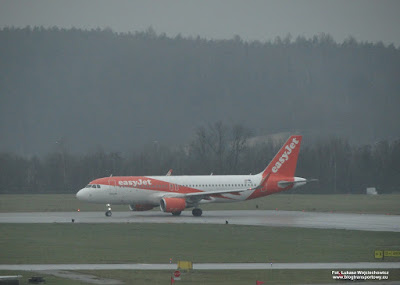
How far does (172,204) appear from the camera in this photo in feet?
202

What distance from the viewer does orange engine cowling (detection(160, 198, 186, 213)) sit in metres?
61.5

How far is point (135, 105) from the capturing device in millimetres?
194500

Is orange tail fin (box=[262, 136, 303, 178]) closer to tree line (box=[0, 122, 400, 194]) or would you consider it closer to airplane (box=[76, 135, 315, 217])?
airplane (box=[76, 135, 315, 217])

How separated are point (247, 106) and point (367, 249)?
152 metres

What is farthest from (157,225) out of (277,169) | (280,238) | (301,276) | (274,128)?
(274,128)

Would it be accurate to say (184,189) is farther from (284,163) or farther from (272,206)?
(272,206)

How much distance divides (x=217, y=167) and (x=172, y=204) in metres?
48.8

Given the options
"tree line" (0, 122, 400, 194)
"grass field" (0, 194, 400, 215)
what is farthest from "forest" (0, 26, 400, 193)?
"grass field" (0, 194, 400, 215)

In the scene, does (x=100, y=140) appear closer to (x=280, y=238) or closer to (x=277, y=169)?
(x=277, y=169)

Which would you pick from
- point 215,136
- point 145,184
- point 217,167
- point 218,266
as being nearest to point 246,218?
point 145,184

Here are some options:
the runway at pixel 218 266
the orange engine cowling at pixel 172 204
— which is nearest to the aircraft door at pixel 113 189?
the orange engine cowling at pixel 172 204

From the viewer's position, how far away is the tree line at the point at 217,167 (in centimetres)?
10938

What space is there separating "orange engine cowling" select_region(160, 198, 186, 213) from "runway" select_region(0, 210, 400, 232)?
630 millimetres

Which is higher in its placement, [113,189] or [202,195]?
[113,189]
